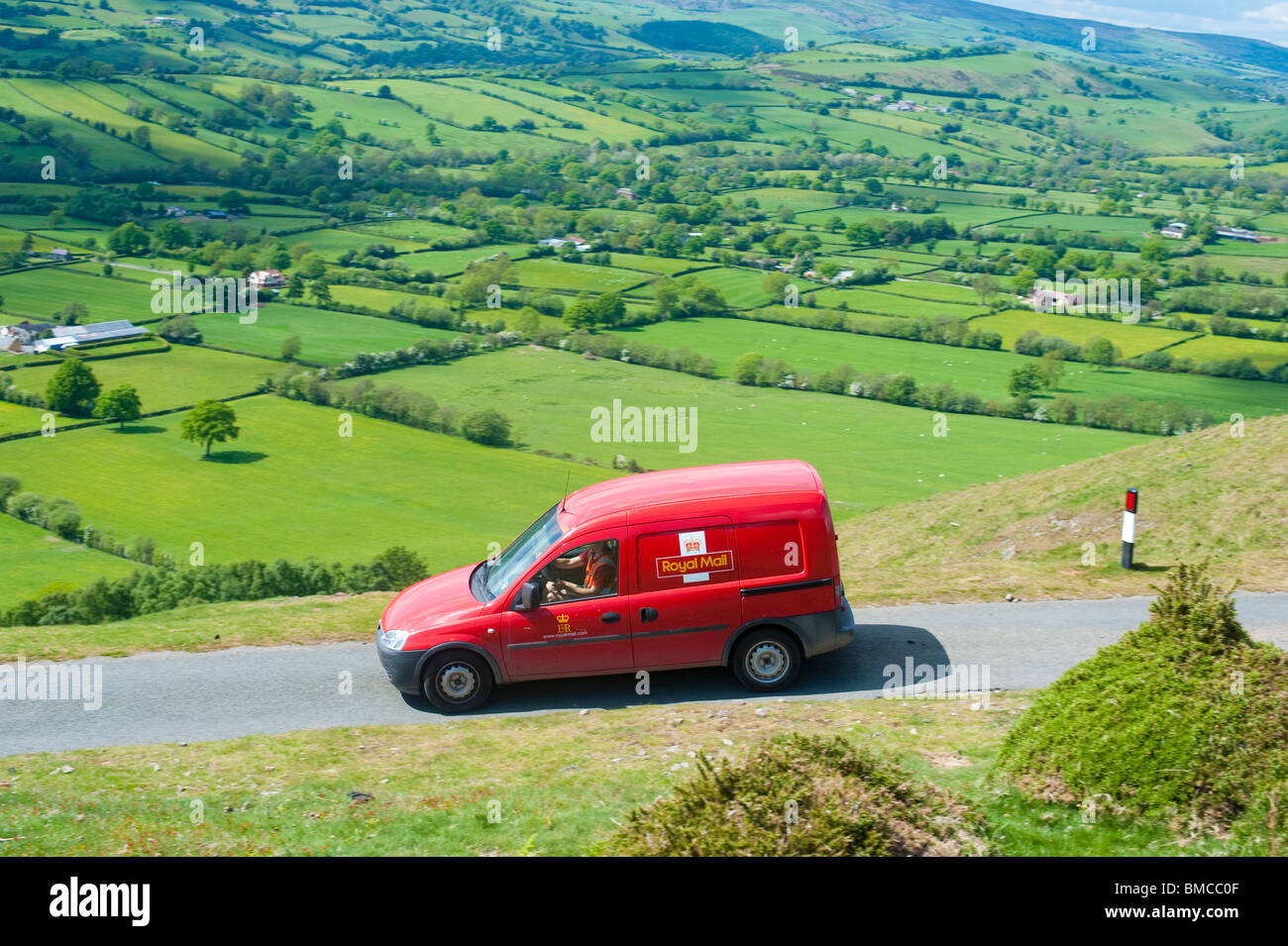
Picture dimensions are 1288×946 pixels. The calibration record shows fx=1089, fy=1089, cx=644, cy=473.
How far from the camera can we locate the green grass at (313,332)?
8650 cm

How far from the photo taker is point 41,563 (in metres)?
48.1

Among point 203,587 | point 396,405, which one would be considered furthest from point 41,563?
point 396,405

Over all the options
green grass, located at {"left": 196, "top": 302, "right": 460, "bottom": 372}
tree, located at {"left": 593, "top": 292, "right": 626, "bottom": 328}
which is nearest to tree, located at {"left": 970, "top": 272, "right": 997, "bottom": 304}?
tree, located at {"left": 593, "top": 292, "right": 626, "bottom": 328}

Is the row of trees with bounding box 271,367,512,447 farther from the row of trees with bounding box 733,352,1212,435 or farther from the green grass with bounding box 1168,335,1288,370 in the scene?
the green grass with bounding box 1168,335,1288,370

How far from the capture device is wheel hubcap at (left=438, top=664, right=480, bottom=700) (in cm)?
1194

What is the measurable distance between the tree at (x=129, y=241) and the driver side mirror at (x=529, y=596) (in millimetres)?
121020

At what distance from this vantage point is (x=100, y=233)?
12300 cm

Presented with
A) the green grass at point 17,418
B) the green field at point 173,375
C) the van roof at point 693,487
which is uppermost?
the van roof at point 693,487

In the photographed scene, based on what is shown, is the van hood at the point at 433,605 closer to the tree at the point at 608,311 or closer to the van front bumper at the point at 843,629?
the van front bumper at the point at 843,629

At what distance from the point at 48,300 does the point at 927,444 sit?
76490 mm

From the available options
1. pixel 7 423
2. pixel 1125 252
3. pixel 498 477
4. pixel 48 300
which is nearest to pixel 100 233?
pixel 48 300

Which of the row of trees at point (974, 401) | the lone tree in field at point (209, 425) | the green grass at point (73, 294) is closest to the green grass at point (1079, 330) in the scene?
the row of trees at point (974, 401)

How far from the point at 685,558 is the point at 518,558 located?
6.71 feet

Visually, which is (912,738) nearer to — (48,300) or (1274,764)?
(1274,764)
